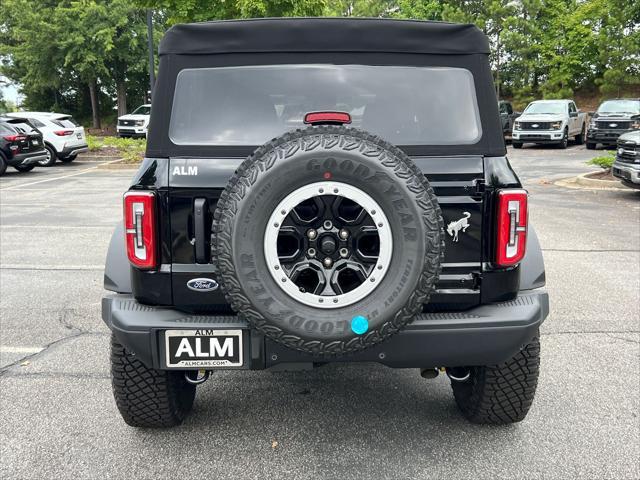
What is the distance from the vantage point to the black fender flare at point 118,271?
2988 mm

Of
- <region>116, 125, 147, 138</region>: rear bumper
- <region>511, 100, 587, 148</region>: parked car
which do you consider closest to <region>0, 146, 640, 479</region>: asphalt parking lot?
<region>511, 100, 587, 148</region>: parked car

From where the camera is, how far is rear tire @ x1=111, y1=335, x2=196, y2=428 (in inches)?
119

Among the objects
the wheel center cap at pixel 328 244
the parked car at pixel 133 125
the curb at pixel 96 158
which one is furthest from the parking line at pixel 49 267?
the parked car at pixel 133 125

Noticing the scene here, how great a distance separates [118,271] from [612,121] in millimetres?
21300

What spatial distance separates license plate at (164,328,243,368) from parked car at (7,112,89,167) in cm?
1827

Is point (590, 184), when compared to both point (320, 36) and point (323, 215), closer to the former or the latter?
point (320, 36)

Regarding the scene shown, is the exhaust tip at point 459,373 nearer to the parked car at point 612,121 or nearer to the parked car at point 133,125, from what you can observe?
the parked car at point 612,121

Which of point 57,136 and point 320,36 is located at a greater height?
point 320,36

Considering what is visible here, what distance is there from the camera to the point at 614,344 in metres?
4.42

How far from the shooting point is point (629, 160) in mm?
11125

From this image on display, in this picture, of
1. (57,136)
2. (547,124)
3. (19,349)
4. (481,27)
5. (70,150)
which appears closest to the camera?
(19,349)

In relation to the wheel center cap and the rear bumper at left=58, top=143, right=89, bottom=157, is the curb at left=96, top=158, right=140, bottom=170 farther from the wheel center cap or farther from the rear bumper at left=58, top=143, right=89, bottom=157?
the wheel center cap

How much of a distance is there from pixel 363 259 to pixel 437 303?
0.51 meters

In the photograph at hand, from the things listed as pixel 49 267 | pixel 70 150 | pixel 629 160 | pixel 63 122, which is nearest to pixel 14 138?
pixel 70 150
